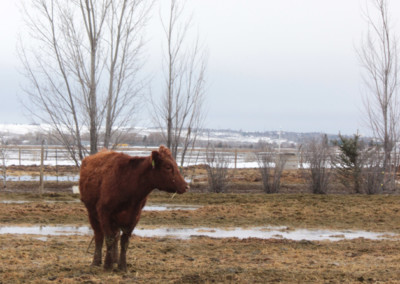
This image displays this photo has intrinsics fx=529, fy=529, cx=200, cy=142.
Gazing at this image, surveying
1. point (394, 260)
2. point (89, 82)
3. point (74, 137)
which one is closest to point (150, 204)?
point (74, 137)

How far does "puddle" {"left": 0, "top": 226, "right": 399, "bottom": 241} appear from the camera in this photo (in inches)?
446

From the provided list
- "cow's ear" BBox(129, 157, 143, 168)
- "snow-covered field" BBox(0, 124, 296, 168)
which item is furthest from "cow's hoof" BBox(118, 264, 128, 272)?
"snow-covered field" BBox(0, 124, 296, 168)

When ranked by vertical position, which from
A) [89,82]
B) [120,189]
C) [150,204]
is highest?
[89,82]

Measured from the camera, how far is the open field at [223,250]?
22.5 ft

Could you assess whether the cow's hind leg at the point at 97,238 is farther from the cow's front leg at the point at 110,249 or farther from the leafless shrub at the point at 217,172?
the leafless shrub at the point at 217,172

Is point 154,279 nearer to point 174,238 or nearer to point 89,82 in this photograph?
point 174,238

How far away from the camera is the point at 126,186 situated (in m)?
7.07

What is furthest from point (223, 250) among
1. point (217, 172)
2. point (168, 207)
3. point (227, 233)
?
point (217, 172)

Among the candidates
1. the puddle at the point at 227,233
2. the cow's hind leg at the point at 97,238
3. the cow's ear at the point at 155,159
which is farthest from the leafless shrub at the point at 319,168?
the cow's ear at the point at 155,159

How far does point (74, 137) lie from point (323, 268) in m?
11.6

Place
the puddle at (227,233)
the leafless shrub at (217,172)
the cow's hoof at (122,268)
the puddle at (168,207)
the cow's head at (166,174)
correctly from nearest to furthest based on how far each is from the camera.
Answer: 1. the cow's head at (166,174)
2. the cow's hoof at (122,268)
3. the puddle at (227,233)
4. the puddle at (168,207)
5. the leafless shrub at (217,172)

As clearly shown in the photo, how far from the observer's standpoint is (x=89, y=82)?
17.4 m

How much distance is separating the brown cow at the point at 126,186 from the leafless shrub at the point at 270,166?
1535 cm

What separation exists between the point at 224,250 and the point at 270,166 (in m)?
13.6
